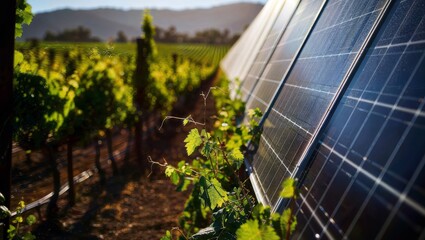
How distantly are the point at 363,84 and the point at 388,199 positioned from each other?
49.4 inches

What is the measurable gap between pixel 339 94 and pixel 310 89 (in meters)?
0.95

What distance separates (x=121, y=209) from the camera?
8711 millimetres

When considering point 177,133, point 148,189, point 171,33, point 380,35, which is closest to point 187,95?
point 177,133

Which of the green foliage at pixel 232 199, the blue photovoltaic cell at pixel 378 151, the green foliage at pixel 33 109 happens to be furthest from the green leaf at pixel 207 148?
the green foliage at pixel 33 109

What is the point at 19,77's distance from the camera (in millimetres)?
6184

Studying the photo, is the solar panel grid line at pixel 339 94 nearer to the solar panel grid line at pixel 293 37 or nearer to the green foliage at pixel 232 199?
the green foliage at pixel 232 199

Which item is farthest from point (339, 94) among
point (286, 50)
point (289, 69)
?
point (286, 50)

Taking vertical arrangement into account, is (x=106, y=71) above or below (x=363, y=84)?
below

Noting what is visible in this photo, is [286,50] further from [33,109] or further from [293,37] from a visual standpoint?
[33,109]

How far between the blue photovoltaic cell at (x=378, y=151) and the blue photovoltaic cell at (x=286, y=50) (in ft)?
8.86

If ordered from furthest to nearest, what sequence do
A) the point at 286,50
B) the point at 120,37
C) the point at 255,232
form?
1. the point at 120,37
2. the point at 286,50
3. the point at 255,232

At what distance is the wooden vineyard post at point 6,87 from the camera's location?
14.3 feet

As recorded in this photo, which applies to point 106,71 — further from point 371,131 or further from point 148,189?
point 371,131

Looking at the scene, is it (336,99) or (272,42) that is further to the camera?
(272,42)
